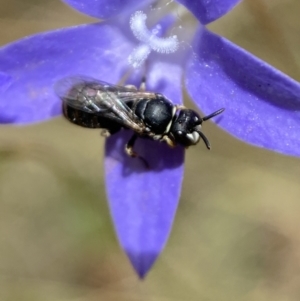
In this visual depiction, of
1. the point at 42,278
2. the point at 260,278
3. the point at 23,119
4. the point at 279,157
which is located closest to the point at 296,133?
the point at 23,119

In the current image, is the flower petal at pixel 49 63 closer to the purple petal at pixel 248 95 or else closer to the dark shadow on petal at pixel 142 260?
the purple petal at pixel 248 95

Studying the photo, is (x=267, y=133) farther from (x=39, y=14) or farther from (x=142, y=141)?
(x=39, y=14)

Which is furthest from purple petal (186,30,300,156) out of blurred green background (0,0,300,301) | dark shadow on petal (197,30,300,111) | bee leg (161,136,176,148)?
blurred green background (0,0,300,301)

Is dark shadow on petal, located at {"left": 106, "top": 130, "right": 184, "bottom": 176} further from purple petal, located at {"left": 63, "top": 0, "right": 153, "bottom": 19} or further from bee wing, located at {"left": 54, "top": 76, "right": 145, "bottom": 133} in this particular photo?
purple petal, located at {"left": 63, "top": 0, "right": 153, "bottom": 19}

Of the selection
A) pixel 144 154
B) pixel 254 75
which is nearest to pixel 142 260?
pixel 144 154

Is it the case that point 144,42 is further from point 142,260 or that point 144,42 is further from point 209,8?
point 142,260
